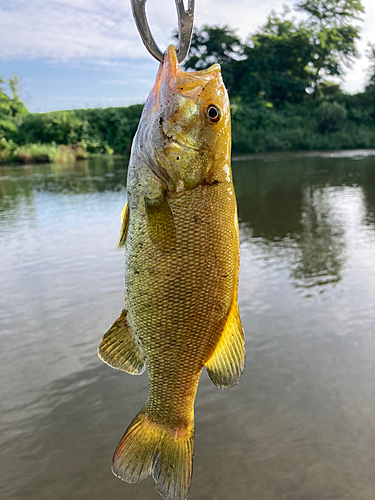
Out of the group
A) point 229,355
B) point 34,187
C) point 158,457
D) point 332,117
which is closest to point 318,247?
point 229,355

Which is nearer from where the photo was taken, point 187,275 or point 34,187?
point 187,275

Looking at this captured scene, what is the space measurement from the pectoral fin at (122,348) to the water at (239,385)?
6.91ft

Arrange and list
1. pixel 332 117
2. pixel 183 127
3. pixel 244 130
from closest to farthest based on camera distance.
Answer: pixel 183 127, pixel 244 130, pixel 332 117

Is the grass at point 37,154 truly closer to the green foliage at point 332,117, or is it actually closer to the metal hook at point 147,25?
the green foliage at point 332,117

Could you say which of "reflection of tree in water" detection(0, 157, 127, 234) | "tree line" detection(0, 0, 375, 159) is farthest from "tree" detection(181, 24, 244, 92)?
"reflection of tree in water" detection(0, 157, 127, 234)

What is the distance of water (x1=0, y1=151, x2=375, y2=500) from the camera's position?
3.49 meters

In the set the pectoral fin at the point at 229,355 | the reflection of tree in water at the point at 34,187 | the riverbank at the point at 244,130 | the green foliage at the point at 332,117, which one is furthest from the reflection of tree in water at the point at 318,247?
the green foliage at the point at 332,117

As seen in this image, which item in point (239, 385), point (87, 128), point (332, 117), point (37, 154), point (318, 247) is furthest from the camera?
point (87, 128)

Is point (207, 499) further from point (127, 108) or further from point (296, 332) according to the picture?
point (127, 108)

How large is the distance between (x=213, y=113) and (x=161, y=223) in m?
0.49

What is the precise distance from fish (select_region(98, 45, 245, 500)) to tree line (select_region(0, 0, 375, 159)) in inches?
1409

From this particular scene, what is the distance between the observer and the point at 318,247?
939 cm

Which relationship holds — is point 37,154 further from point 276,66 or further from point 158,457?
point 158,457

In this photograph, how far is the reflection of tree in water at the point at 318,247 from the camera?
24.7ft
